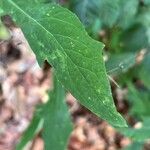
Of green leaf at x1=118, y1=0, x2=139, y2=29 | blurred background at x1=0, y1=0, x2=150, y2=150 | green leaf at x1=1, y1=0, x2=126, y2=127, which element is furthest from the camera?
blurred background at x1=0, y1=0, x2=150, y2=150

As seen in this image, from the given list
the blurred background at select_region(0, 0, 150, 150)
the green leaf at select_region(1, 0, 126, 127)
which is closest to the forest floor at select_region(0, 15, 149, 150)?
the blurred background at select_region(0, 0, 150, 150)

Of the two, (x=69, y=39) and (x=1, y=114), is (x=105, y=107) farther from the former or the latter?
(x=1, y=114)

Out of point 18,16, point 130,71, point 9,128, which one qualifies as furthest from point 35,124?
point 9,128

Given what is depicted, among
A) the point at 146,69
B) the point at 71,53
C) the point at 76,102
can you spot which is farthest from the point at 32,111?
the point at 71,53

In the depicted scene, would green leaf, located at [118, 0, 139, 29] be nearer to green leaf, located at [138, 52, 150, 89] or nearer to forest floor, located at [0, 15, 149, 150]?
green leaf, located at [138, 52, 150, 89]

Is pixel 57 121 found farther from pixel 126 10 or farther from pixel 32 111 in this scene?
pixel 32 111

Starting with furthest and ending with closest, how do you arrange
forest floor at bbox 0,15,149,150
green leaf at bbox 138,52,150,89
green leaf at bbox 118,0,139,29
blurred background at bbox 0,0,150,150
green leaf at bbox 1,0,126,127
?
forest floor at bbox 0,15,149,150 → blurred background at bbox 0,0,150,150 → green leaf at bbox 138,52,150,89 → green leaf at bbox 118,0,139,29 → green leaf at bbox 1,0,126,127
